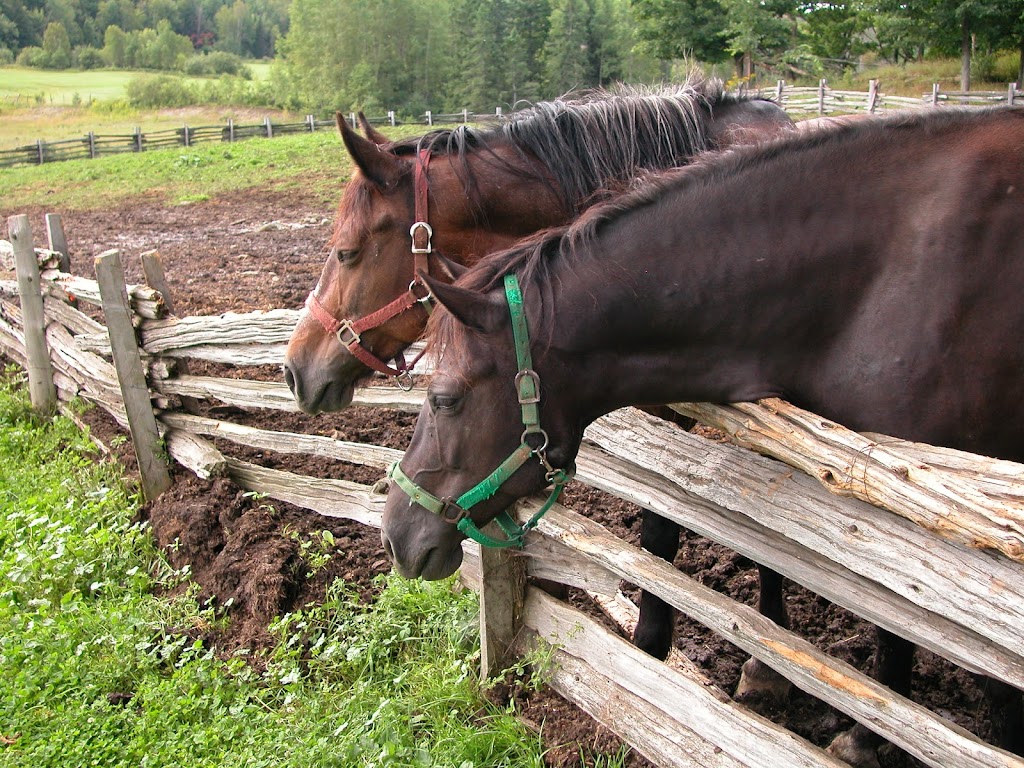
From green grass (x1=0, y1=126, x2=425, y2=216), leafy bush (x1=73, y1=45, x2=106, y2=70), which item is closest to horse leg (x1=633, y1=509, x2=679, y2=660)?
green grass (x1=0, y1=126, x2=425, y2=216)

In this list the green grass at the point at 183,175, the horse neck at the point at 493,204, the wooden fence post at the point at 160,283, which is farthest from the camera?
the green grass at the point at 183,175

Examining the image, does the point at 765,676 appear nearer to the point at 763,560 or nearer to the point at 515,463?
the point at 763,560

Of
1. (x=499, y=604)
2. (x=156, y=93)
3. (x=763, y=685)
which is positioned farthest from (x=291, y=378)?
(x=156, y=93)

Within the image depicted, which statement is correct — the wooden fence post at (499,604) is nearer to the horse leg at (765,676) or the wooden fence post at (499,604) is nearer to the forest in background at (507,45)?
the horse leg at (765,676)

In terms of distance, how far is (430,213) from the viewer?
329 cm

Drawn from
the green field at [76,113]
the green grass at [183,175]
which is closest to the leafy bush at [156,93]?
the green field at [76,113]

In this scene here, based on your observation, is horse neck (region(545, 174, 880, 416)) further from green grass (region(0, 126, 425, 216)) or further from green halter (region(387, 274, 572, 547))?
green grass (region(0, 126, 425, 216))

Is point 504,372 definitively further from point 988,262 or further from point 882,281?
point 988,262

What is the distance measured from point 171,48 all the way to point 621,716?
84.6m

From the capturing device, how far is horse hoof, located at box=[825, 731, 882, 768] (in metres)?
2.76

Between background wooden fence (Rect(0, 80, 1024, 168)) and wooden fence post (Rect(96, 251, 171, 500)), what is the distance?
20603 millimetres

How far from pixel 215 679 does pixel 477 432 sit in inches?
84.0

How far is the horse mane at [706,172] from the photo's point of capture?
2332mm

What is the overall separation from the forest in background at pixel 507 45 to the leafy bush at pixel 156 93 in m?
0.09
